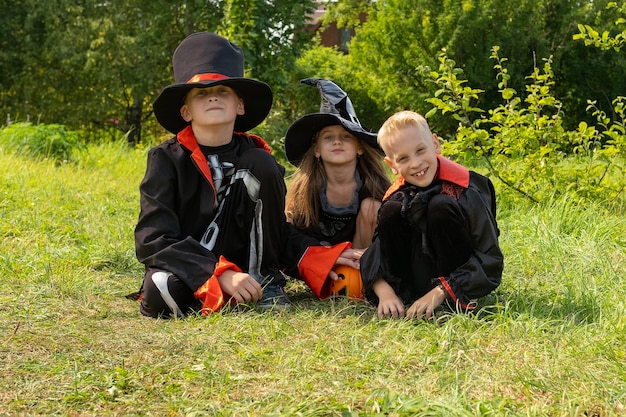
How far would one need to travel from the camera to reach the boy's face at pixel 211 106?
3799mm

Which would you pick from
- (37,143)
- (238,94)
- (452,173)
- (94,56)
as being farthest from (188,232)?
(94,56)

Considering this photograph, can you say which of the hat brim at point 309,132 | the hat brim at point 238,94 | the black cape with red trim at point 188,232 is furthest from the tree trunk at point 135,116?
the black cape with red trim at point 188,232

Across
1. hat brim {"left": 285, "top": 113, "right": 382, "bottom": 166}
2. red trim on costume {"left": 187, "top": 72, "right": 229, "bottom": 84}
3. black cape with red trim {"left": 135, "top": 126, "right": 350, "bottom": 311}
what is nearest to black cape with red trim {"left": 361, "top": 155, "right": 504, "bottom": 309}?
black cape with red trim {"left": 135, "top": 126, "right": 350, "bottom": 311}

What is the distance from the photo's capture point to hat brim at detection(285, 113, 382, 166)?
4.10 meters

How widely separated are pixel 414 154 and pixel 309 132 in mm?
1002

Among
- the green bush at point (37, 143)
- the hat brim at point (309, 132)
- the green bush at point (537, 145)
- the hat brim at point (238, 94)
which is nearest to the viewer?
the hat brim at point (238, 94)

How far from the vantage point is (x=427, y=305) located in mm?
3371

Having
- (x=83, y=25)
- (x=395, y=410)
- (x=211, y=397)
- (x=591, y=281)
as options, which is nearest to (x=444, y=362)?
(x=395, y=410)

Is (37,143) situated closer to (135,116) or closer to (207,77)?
(207,77)

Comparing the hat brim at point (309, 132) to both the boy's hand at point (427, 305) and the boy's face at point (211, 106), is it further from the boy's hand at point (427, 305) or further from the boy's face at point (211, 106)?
the boy's hand at point (427, 305)

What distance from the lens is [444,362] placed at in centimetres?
273

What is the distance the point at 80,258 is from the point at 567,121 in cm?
1257

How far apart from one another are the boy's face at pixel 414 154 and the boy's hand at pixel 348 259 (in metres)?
0.58

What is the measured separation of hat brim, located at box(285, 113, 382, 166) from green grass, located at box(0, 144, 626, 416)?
0.74m
